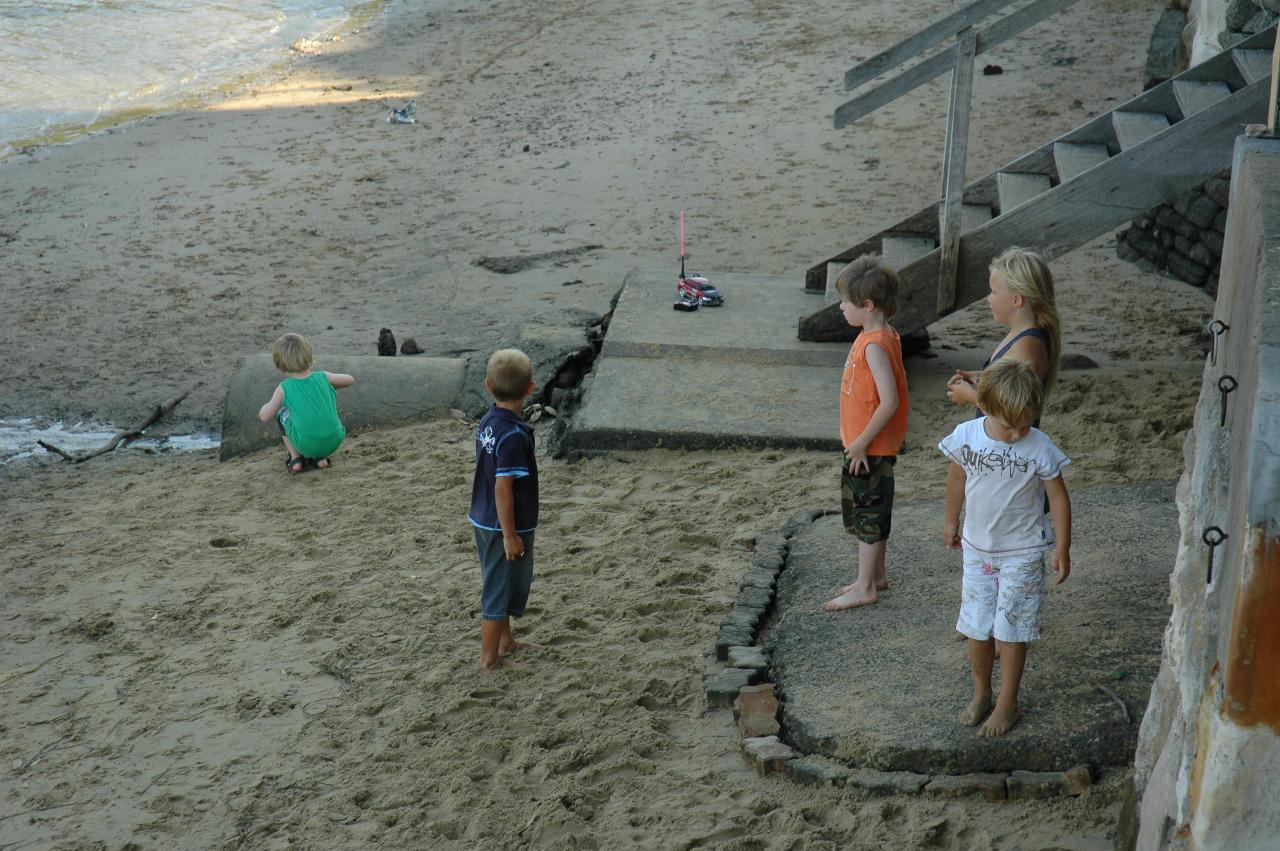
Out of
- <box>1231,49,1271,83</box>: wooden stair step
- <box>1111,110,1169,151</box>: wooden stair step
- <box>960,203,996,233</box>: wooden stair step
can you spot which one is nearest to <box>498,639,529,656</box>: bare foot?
<box>960,203,996,233</box>: wooden stair step

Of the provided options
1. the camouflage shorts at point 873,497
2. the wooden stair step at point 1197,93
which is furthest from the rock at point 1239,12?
the camouflage shorts at point 873,497

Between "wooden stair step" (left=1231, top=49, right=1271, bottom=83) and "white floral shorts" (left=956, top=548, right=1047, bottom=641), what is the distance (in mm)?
4293

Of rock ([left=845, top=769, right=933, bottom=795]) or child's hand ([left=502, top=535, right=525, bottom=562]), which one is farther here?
child's hand ([left=502, top=535, right=525, bottom=562])

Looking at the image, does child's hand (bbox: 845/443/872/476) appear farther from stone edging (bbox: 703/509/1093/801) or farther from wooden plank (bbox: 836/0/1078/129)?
wooden plank (bbox: 836/0/1078/129)

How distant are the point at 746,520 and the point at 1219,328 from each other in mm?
2927

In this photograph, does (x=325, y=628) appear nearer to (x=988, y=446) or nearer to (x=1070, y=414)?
(x=988, y=446)

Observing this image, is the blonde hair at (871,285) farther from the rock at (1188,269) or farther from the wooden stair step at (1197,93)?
the rock at (1188,269)

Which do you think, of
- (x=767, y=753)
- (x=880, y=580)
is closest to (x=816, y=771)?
(x=767, y=753)

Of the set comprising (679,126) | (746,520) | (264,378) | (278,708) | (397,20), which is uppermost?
(397,20)

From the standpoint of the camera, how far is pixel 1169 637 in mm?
3084

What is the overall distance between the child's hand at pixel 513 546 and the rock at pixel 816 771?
1.32m

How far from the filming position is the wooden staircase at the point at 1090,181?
6.36m

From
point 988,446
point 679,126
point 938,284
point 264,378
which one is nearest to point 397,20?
point 679,126

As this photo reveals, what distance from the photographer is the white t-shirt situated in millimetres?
3682
